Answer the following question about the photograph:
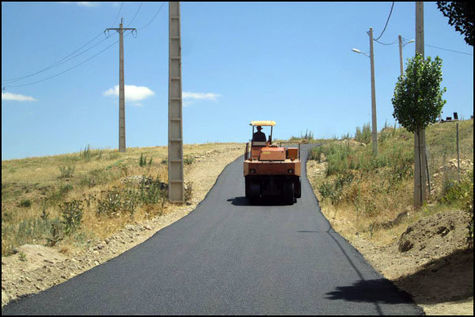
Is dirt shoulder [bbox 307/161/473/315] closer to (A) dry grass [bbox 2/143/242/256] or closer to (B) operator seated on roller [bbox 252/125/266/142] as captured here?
(A) dry grass [bbox 2/143/242/256]

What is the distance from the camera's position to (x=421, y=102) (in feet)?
56.7

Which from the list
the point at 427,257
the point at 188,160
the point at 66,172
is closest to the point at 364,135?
the point at 188,160

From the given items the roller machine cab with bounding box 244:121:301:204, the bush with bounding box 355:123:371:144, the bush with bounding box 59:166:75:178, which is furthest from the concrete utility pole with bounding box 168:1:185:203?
the bush with bounding box 355:123:371:144

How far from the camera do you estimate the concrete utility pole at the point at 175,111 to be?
2303 centimetres

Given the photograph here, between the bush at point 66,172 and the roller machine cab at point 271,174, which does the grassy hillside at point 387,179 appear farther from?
the bush at point 66,172

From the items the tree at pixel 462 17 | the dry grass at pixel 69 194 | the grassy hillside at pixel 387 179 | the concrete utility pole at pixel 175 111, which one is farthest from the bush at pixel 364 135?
the tree at pixel 462 17

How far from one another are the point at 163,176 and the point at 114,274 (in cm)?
1991

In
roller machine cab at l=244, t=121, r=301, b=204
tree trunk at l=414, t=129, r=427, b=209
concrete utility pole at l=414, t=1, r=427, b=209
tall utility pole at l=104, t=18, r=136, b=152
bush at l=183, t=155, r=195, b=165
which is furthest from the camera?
tall utility pole at l=104, t=18, r=136, b=152

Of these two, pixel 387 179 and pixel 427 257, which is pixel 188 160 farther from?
pixel 427 257

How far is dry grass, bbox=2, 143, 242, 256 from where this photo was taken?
44.9 ft

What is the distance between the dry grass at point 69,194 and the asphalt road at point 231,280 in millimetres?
2549

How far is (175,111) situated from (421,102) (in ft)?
35.1

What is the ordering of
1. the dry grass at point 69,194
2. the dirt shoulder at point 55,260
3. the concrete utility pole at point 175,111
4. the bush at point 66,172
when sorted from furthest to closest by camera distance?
the bush at point 66,172 < the concrete utility pole at point 175,111 < the dry grass at point 69,194 < the dirt shoulder at point 55,260

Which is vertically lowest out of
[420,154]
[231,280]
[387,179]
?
[231,280]
